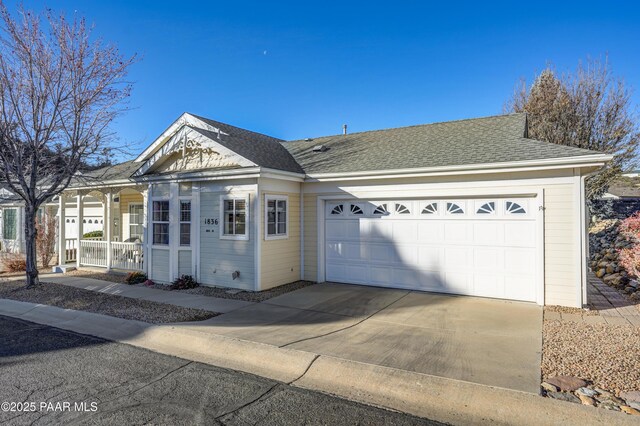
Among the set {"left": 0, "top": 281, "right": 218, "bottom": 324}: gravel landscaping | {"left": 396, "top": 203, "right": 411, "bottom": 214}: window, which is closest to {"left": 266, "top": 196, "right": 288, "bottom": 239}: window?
{"left": 0, "top": 281, "right": 218, "bottom": 324}: gravel landscaping

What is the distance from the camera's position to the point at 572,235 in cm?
732

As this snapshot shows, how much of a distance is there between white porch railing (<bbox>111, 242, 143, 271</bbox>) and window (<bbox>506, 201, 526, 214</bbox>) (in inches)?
421

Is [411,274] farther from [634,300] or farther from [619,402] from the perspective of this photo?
[619,402]

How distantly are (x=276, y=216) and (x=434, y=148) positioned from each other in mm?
4714

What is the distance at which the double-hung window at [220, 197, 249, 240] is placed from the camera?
940 centimetres

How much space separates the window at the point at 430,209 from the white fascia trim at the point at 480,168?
796 millimetres

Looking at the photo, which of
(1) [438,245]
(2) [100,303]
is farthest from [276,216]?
(2) [100,303]

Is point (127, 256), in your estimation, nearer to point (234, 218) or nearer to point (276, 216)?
point (234, 218)

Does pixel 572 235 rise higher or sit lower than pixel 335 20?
lower

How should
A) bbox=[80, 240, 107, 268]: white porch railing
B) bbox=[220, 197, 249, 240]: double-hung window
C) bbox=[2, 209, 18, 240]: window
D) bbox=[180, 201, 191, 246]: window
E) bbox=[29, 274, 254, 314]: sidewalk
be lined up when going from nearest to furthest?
bbox=[29, 274, 254, 314]: sidewalk < bbox=[220, 197, 249, 240]: double-hung window < bbox=[180, 201, 191, 246]: window < bbox=[80, 240, 107, 268]: white porch railing < bbox=[2, 209, 18, 240]: window

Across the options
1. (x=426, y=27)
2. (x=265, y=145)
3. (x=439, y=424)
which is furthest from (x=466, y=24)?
(x=439, y=424)

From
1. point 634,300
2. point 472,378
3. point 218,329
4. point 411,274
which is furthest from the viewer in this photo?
point 411,274

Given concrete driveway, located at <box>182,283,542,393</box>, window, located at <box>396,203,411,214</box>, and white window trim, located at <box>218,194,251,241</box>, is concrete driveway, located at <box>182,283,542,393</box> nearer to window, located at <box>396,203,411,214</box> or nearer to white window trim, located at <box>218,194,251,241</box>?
white window trim, located at <box>218,194,251,241</box>

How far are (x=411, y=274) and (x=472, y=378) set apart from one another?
505cm
